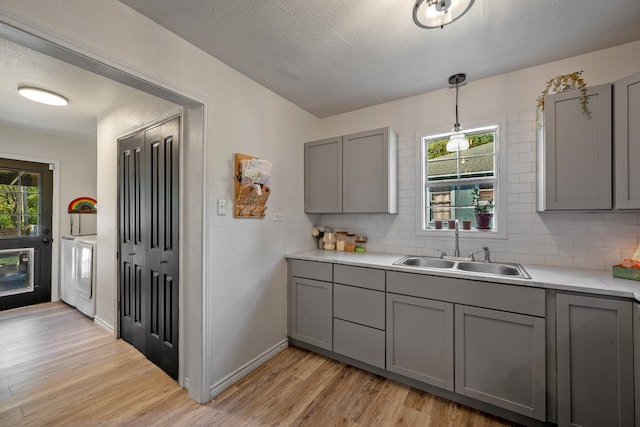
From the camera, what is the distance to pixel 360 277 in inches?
84.7

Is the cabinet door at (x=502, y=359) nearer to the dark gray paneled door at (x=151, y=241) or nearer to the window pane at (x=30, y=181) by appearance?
the dark gray paneled door at (x=151, y=241)

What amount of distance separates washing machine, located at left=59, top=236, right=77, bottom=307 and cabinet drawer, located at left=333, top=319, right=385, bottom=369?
370cm

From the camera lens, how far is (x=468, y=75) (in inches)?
86.4

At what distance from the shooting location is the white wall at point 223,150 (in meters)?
1.27

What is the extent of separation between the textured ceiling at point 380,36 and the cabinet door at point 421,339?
5.99 ft

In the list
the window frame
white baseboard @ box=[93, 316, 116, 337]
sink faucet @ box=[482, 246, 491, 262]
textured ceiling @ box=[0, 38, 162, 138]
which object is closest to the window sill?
the window frame

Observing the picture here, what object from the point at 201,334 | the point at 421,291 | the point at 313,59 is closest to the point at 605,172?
the point at 421,291

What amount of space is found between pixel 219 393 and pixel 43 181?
14.0 feet

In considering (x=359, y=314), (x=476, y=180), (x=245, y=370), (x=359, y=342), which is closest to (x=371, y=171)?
(x=476, y=180)

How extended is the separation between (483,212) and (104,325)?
4.18m

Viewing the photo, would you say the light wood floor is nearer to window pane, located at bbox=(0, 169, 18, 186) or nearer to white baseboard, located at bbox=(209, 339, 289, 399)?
white baseboard, located at bbox=(209, 339, 289, 399)

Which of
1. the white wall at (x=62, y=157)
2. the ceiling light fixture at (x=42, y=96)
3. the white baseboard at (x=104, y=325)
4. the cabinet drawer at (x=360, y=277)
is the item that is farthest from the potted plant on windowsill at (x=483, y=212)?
the white wall at (x=62, y=157)

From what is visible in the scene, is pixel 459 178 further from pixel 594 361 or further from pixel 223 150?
pixel 223 150

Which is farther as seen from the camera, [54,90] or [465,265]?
[54,90]
